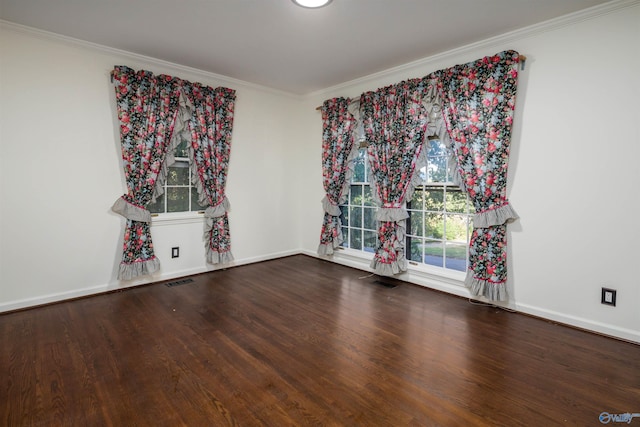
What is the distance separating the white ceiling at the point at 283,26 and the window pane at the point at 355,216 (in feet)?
6.44

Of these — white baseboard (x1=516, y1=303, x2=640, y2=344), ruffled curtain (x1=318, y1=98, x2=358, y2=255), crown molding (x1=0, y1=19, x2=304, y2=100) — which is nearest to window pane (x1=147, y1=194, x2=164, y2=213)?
crown molding (x1=0, y1=19, x2=304, y2=100)

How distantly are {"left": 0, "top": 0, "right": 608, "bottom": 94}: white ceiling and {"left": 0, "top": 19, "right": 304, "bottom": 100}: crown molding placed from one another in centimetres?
8

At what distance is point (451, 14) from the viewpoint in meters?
2.80

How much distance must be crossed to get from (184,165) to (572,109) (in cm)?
421

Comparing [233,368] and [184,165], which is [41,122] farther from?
[233,368]

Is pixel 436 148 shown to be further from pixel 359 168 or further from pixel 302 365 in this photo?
pixel 302 365

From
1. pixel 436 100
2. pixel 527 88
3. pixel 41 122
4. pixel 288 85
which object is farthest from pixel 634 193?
pixel 41 122

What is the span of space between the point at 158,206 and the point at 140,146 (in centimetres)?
77

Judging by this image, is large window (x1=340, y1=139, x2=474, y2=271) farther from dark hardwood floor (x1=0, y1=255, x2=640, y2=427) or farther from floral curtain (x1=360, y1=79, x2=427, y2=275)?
dark hardwood floor (x1=0, y1=255, x2=640, y2=427)

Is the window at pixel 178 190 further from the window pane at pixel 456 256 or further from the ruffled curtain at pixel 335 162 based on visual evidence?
the window pane at pixel 456 256

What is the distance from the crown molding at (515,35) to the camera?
104 inches

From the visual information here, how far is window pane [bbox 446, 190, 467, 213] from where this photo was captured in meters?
3.67

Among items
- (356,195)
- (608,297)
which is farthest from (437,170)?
(608,297)

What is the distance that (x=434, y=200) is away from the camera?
392 centimetres
